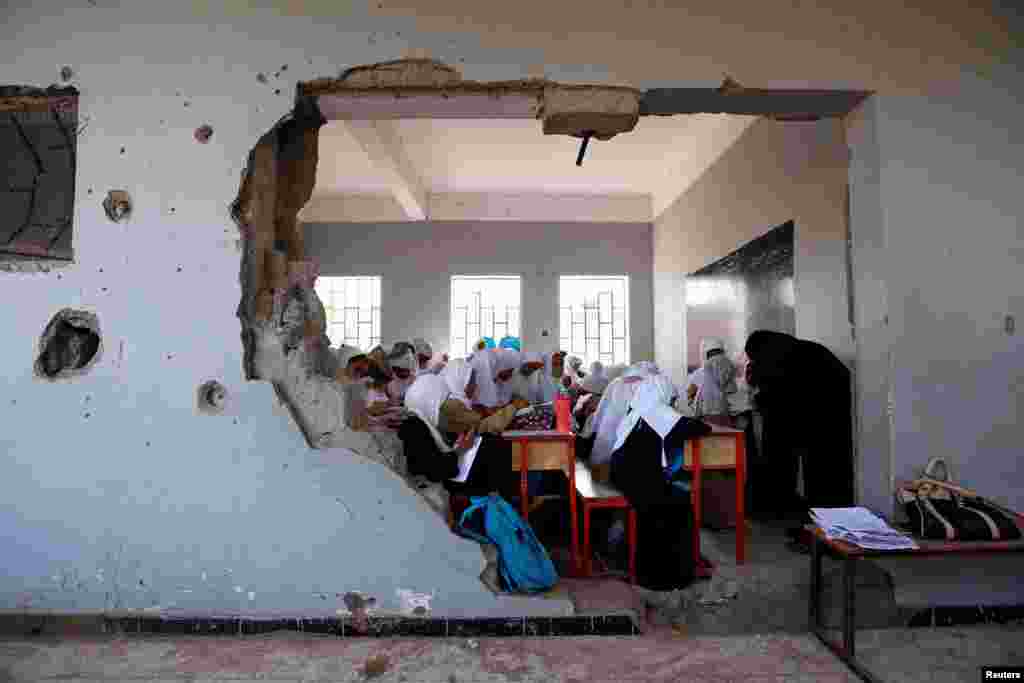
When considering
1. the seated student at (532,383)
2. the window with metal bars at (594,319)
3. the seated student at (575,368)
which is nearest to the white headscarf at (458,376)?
the seated student at (532,383)

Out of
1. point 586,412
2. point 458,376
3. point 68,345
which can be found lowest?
point 586,412

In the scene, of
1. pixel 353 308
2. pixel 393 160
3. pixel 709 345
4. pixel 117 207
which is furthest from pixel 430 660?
pixel 353 308

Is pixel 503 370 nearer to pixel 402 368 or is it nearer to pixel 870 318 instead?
pixel 402 368

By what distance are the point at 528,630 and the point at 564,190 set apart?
7525 mm

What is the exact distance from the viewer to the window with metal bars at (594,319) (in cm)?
960

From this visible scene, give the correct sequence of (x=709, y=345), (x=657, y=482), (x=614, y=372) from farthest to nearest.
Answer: (x=614, y=372), (x=709, y=345), (x=657, y=482)

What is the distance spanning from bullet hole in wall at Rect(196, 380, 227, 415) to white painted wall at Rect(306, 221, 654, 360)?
6.47 meters

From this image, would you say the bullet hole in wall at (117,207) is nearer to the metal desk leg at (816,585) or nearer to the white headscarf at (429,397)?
the white headscarf at (429,397)

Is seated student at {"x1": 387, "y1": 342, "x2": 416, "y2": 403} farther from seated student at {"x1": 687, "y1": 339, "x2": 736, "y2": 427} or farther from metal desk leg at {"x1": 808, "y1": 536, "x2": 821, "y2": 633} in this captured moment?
metal desk leg at {"x1": 808, "y1": 536, "x2": 821, "y2": 633}

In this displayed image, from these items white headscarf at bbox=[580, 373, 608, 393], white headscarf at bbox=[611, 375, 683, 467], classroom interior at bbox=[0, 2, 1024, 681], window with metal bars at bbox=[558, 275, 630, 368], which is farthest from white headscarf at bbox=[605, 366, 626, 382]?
classroom interior at bbox=[0, 2, 1024, 681]

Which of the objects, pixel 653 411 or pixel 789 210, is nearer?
pixel 653 411

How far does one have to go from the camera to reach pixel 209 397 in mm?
2955

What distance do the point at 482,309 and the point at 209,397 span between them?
6757 millimetres

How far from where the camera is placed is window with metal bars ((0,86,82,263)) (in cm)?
304
